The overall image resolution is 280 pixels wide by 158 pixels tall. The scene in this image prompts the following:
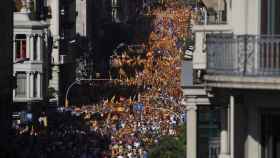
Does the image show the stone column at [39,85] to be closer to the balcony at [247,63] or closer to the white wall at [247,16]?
the white wall at [247,16]

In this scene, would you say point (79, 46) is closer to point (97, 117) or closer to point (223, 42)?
point (97, 117)

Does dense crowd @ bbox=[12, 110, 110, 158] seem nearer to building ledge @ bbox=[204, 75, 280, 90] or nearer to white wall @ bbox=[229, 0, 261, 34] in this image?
white wall @ bbox=[229, 0, 261, 34]

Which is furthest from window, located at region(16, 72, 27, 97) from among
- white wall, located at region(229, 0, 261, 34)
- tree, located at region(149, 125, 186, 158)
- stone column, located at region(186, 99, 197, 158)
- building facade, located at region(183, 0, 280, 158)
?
white wall, located at region(229, 0, 261, 34)

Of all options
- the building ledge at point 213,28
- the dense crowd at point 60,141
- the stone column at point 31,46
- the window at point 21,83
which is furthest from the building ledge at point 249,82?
the window at point 21,83

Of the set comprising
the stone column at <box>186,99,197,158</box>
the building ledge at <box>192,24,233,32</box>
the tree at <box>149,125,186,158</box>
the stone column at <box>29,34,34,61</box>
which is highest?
the building ledge at <box>192,24,233,32</box>

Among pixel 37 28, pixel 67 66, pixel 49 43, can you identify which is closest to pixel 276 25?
pixel 37 28

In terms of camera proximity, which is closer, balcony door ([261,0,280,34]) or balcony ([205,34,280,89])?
balcony ([205,34,280,89])
